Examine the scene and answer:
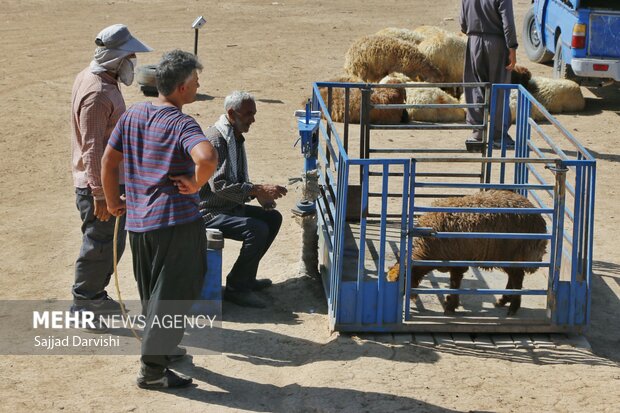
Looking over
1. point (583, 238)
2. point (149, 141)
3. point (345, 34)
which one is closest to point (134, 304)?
point (149, 141)

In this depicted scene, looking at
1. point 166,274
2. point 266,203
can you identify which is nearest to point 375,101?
point 266,203

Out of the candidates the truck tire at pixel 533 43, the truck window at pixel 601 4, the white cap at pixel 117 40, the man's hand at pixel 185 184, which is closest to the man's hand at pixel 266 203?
the white cap at pixel 117 40

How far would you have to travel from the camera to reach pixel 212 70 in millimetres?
15773

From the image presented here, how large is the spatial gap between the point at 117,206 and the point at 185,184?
662 millimetres

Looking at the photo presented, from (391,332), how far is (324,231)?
3.34 ft

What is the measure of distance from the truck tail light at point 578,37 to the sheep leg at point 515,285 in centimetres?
706

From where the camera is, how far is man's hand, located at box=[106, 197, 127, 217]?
5840mm

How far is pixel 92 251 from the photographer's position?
21.7 feet

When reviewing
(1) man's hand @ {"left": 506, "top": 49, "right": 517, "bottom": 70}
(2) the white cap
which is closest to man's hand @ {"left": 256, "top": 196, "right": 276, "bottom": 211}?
(2) the white cap

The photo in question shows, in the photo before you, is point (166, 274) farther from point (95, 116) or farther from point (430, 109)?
point (430, 109)

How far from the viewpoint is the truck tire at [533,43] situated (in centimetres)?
1709

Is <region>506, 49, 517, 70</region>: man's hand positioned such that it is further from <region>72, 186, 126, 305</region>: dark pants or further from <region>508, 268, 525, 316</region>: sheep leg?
<region>72, 186, 126, 305</region>: dark pants

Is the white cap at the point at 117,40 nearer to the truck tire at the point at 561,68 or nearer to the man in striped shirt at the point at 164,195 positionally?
the man in striped shirt at the point at 164,195

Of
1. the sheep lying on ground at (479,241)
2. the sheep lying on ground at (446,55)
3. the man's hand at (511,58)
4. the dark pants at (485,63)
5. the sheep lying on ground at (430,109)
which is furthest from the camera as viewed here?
the sheep lying on ground at (446,55)
